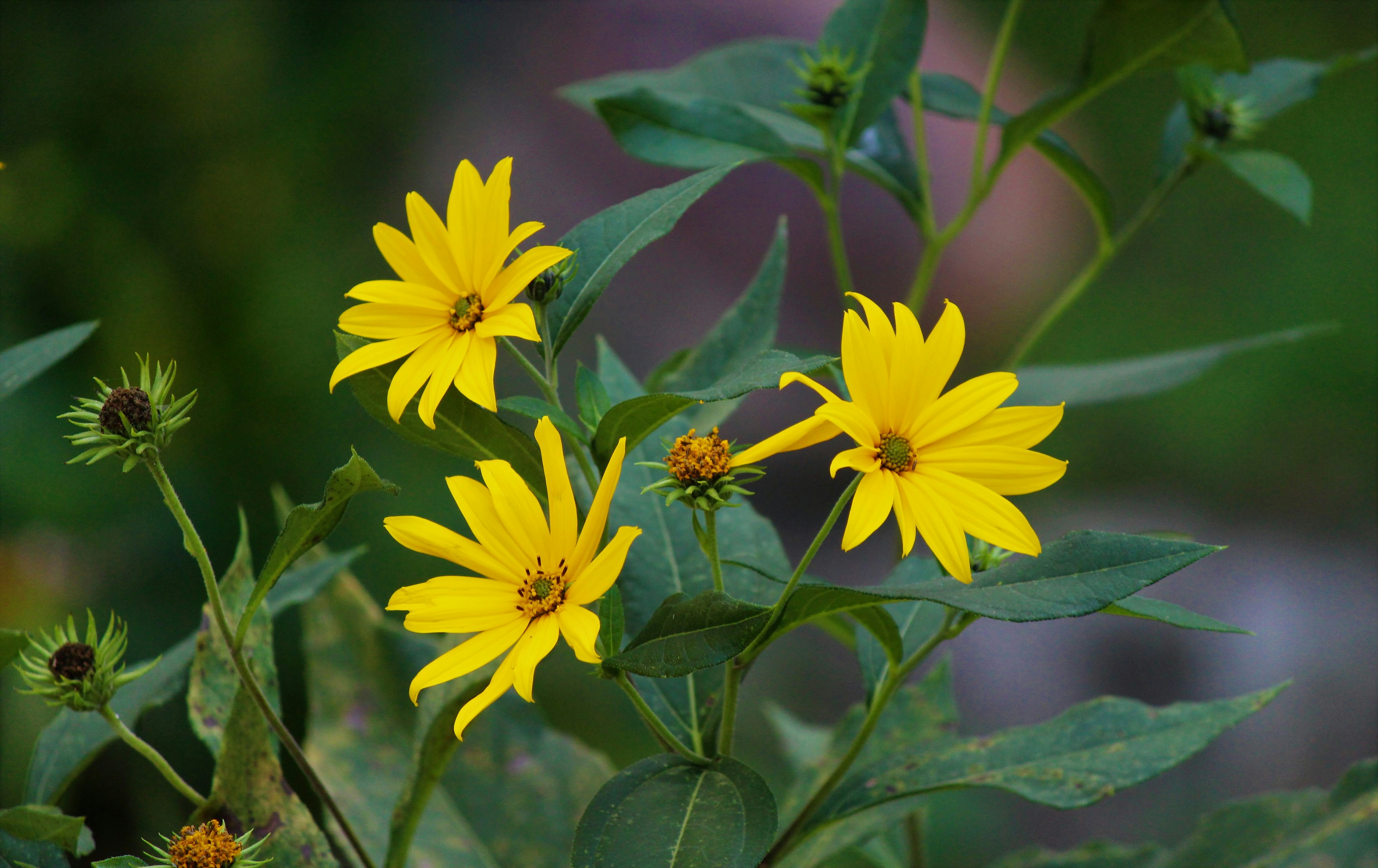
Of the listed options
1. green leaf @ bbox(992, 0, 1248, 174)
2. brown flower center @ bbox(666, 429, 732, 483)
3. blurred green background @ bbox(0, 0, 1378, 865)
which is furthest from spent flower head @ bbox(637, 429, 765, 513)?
blurred green background @ bbox(0, 0, 1378, 865)

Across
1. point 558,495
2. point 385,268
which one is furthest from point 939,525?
Answer: point 385,268

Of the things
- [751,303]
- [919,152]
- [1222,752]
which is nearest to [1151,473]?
[1222,752]

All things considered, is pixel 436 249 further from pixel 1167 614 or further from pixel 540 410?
pixel 1167 614

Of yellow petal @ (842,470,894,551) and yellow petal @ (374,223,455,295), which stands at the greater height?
yellow petal @ (374,223,455,295)

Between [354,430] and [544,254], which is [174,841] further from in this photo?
[354,430]

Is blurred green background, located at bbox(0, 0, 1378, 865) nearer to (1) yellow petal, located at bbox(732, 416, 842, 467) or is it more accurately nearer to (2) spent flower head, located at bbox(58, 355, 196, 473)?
(2) spent flower head, located at bbox(58, 355, 196, 473)

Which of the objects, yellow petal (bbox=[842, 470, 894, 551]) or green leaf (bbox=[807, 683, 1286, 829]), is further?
green leaf (bbox=[807, 683, 1286, 829])

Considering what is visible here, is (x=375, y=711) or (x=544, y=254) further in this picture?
(x=375, y=711)
